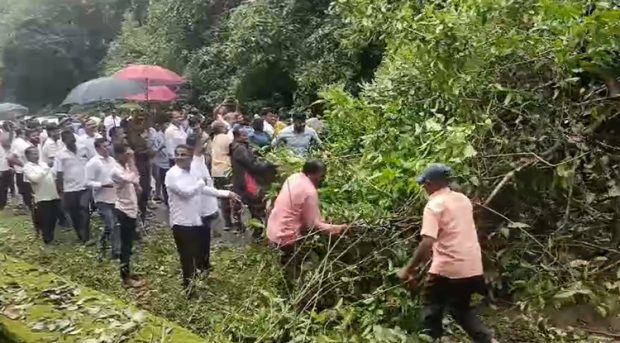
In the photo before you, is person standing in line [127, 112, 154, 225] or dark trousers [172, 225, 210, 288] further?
person standing in line [127, 112, 154, 225]

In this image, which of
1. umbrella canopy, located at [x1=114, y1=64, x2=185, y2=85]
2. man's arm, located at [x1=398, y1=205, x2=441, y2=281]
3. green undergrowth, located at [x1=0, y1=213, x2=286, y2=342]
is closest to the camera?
man's arm, located at [x1=398, y1=205, x2=441, y2=281]

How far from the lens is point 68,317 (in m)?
5.32

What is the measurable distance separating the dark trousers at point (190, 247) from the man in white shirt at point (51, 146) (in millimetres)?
4163

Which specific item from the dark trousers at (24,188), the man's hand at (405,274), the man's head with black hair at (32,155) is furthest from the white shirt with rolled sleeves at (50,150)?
the man's hand at (405,274)

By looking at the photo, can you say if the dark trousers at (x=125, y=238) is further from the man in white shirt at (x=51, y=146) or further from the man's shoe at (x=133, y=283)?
the man in white shirt at (x=51, y=146)

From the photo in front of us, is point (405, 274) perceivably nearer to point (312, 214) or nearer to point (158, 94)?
point (312, 214)

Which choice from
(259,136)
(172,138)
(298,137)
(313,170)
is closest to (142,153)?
(172,138)

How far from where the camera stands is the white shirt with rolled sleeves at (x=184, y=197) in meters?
7.31

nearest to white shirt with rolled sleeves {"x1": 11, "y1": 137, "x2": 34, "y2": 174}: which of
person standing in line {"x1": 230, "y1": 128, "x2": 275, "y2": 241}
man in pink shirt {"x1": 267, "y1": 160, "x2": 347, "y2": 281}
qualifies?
person standing in line {"x1": 230, "y1": 128, "x2": 275, "y2": 241}

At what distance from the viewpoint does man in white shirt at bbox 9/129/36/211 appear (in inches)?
479

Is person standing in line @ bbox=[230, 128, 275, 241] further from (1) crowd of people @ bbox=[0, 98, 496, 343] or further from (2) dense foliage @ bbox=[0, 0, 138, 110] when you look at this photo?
(2) dense foliage @ bbox=[0, 0, 138, 110]

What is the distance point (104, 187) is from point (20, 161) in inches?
138

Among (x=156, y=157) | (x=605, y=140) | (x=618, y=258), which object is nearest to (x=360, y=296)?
(x=618, y=258)

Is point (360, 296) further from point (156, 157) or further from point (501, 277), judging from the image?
point (156, 157)
